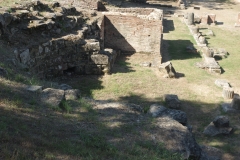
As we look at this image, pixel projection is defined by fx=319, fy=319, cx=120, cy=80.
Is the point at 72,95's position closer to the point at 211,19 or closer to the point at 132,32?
the point at 132,32

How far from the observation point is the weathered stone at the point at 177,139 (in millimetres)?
4688

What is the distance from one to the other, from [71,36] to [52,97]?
4.51 metres

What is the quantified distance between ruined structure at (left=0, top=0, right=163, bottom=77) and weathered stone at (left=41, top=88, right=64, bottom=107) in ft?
7.15

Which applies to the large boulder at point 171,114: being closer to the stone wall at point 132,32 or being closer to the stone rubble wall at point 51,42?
the stone rubble wall at point 51,42

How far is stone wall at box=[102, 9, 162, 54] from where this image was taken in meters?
11.8

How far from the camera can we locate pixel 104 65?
991 cm

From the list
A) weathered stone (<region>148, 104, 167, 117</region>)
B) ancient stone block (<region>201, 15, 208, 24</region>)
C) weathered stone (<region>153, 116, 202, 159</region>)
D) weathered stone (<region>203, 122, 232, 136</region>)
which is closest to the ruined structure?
weathered stone (<region>148, 104, 167, 117</region>)

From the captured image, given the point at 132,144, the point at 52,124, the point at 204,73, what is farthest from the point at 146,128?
the point at 204,73

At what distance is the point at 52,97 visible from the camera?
18.2 ft

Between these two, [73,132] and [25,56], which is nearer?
[73,132]

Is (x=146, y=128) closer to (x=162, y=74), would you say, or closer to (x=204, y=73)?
(x=162, y=74)

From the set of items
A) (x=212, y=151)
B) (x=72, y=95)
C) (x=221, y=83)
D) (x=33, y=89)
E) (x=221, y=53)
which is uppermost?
(x=33, y=89)

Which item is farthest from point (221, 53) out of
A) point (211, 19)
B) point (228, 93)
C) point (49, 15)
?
point (49, 15)

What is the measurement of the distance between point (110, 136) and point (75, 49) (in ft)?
18.0
